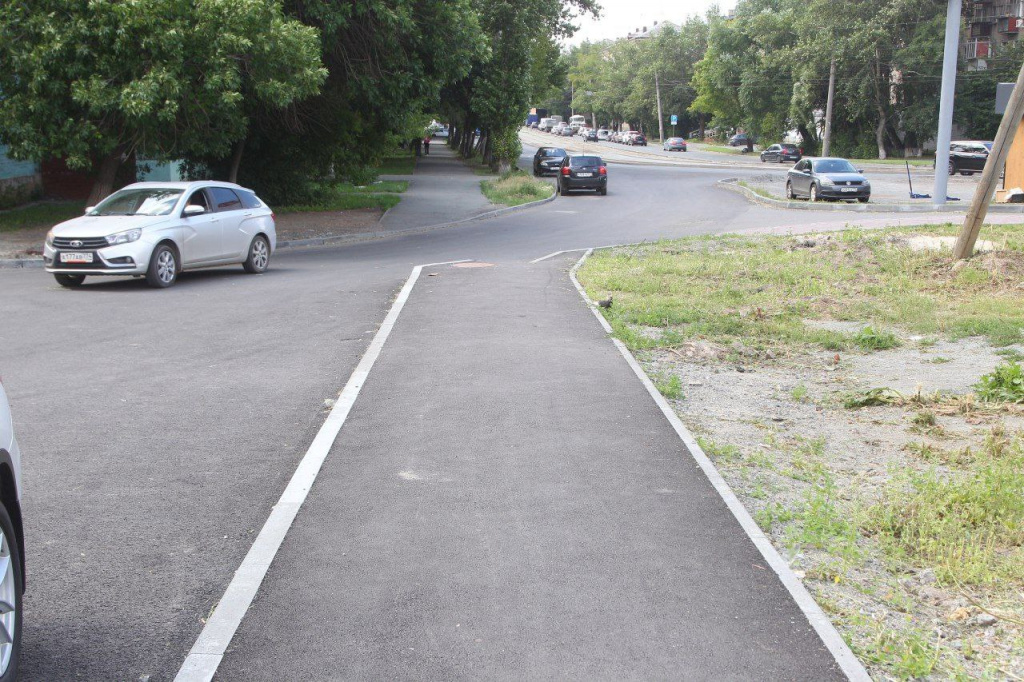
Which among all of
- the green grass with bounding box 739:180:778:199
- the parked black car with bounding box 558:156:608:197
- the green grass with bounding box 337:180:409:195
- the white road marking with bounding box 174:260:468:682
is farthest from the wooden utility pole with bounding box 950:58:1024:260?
the parked black car with bounding box 558:156:608:197

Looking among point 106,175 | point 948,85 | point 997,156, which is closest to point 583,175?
point 948,85

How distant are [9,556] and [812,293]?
12.7 metres

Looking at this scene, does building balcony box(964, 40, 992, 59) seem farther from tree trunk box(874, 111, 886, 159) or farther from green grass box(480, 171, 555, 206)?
green grass box(480, 171, 555, 206)

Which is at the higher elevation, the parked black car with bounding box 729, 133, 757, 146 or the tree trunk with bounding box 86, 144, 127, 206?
the tree trunk with bounding box 86, 144, 127, 206

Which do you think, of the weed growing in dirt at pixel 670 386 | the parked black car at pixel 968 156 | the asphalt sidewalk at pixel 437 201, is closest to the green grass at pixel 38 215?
the asphalt sidewalk at pixel 437 201

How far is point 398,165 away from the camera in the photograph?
58.4m

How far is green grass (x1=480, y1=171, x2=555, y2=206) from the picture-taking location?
1421 inches

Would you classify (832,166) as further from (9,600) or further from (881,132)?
(881,132)

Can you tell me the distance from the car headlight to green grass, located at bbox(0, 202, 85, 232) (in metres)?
10.3

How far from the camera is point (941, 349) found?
10859 mm

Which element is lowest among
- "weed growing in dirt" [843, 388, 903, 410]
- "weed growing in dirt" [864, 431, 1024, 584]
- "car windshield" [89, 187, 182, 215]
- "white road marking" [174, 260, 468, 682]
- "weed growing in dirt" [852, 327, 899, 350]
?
"weed growing in dirt" [852, 327, 899, 350]

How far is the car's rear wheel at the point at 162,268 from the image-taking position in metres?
15.4

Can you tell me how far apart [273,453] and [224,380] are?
2.43m

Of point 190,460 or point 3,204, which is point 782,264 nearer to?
point 190,460
